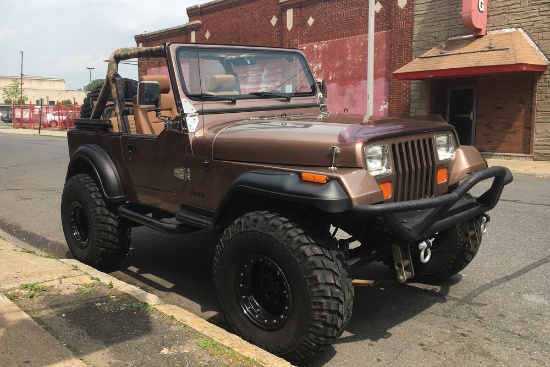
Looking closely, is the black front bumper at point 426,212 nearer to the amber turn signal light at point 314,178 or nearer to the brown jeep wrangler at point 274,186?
the brown jeep wrangler at point 274,186

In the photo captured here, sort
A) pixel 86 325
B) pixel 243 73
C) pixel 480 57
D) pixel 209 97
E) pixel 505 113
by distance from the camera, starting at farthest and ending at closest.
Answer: pixel 505 113 < pixel 480 57 < pixel 243 73 < pixel 209 97 < pixel 86 325

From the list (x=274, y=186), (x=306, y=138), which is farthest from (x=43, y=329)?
(x=306, y=138)

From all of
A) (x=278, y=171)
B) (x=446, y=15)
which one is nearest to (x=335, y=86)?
(x=446, y=15)

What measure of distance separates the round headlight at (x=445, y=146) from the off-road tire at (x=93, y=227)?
275cm

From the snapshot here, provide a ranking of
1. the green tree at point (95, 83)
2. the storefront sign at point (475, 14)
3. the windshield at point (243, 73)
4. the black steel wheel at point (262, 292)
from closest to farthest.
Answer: the black steel wheel at point (262, 292) → the windshield at point (243, 73) → the green tree at point (95, 83) → the storefront sign at point (475, 14)

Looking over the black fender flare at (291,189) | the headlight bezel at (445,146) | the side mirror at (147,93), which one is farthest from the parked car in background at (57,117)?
the headlight bezel at (445,146)

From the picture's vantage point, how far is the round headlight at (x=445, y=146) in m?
3.53

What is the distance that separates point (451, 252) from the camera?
12.8 ft

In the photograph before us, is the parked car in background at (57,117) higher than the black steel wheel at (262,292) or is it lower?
higher

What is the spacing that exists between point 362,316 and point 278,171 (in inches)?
55.0

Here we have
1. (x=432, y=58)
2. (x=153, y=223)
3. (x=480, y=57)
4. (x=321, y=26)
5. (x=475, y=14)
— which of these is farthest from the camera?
(x=321, y=26)

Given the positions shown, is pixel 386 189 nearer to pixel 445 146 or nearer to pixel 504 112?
pixel 445 146

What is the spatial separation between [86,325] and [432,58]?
14.7 metres

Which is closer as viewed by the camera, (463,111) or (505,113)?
(505,113)
